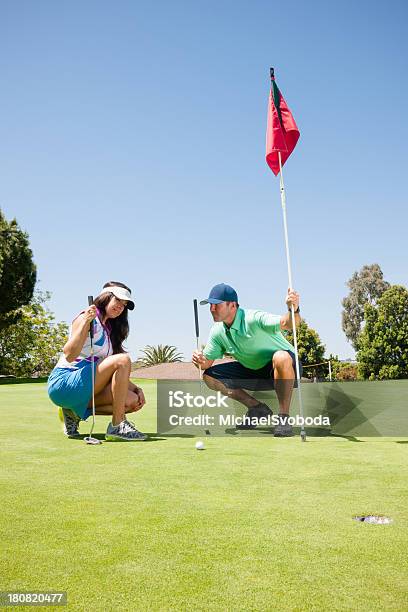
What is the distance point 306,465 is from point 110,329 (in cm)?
295

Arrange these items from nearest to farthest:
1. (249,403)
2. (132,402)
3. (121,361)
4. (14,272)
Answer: (121,361), (132,402), (249,403), (14,272)

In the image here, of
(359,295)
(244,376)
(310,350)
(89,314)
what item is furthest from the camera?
(359,295)

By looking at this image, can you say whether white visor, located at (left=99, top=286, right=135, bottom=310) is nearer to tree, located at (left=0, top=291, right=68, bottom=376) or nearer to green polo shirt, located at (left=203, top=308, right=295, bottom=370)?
green polo shirt, located at (left=203, top=308, right=295, bottom=370)

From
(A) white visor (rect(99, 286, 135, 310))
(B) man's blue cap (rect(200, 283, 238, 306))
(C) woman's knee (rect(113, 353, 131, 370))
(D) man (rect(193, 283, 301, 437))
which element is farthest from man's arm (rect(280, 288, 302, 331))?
(C) woman's knee (rect(113, 353, 131, 370))

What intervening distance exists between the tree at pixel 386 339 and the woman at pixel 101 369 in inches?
1624

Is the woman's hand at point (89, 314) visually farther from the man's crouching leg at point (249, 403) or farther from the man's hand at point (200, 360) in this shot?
the man's crouching leg at point (249, 403)

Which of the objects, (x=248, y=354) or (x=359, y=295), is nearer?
(x=248, y=354)

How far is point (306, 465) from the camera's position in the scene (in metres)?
3.95

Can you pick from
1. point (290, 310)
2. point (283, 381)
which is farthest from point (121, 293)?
point (283, 381)

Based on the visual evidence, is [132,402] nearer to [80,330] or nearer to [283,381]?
[80,330]

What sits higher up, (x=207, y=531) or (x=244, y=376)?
(x=244, y=376)

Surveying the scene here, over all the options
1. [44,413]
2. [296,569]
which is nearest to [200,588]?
[296,569]

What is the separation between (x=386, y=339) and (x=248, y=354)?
135 feet

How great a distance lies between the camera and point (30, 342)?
128ft
